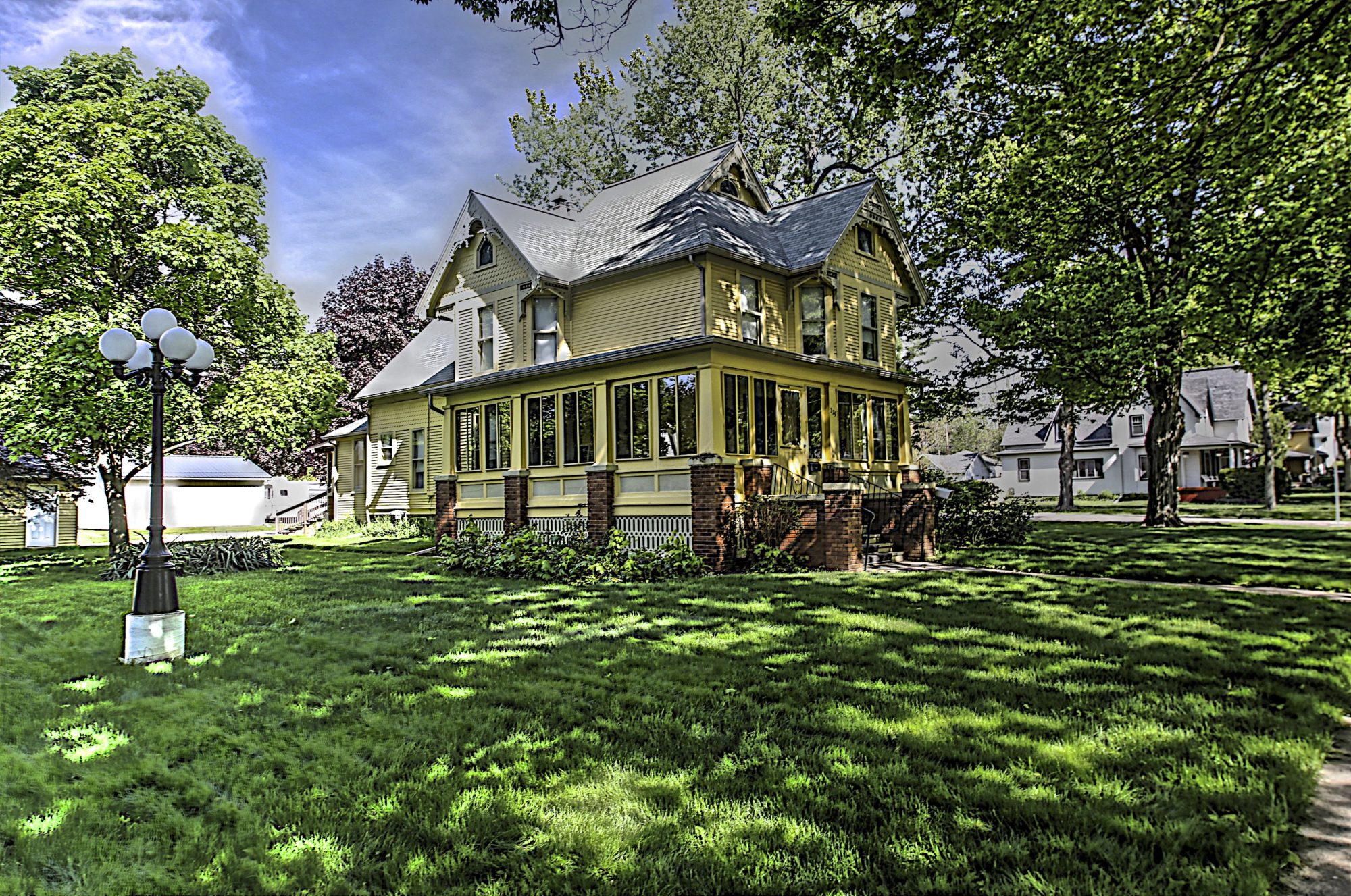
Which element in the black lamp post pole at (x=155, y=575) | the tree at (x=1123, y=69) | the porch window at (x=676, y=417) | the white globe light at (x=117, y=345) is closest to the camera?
the black lamp post pole at (x=155, y=575)

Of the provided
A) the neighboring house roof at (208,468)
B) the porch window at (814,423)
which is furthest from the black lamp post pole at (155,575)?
the neighboring house roof at (208,468)

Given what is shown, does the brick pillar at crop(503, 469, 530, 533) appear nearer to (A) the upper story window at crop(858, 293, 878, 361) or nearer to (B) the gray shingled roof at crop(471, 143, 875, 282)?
(B) the gray shingled roof at crop(471, 143, 875, 282)

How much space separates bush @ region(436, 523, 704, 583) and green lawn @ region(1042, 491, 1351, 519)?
23.1 meters

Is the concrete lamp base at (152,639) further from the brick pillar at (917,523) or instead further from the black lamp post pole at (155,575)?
the brick pillar at (917,523)

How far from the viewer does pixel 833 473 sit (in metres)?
16.7

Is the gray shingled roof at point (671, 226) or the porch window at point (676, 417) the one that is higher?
the gray shingled roof at point (671, 226)

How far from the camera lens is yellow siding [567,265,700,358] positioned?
15703 millimetres

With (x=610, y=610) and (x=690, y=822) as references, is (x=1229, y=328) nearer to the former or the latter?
(x=610, y=610)

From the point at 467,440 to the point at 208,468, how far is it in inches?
938

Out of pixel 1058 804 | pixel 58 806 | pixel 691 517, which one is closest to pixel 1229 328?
pixel 691 517

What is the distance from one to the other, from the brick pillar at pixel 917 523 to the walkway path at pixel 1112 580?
1.25 feet

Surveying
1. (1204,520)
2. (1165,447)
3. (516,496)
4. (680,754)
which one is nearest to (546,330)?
(516,496)

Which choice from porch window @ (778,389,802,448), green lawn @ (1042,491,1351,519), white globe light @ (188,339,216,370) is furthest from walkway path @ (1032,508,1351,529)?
white globe light @ (188,339,216,370)

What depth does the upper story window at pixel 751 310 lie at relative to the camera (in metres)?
16.2
